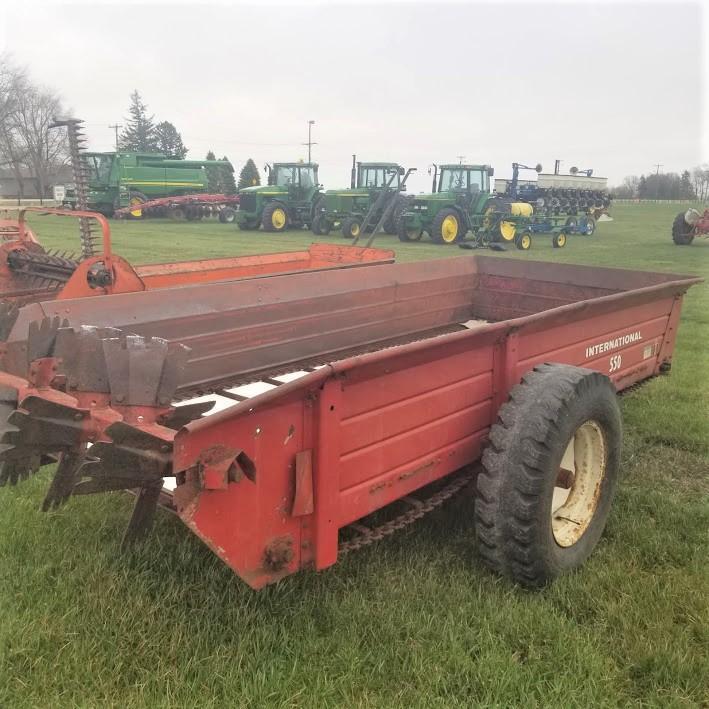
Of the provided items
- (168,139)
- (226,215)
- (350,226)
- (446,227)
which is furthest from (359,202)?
(168,139)

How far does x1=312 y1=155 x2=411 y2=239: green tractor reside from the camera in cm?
2192

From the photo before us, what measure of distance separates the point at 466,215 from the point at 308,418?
63.5ft

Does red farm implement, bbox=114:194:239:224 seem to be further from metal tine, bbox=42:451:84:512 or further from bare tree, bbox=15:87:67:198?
metal tine, bbox=42:451:84:512

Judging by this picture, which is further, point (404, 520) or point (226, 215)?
point (226, 215)

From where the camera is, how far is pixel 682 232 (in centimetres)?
2016

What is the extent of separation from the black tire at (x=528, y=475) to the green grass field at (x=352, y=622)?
0.45ft

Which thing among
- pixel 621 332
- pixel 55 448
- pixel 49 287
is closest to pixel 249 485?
pixel 55 448

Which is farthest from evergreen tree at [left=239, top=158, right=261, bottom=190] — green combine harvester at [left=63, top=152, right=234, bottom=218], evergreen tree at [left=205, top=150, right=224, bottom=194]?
green combine harvester at [left=63, top=152, right=234, bottom=218]

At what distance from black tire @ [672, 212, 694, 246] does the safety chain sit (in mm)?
19412

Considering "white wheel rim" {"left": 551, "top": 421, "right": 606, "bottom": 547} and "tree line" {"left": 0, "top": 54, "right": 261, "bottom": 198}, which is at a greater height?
"tree line" {"left": 0, "top": 54, "right": 261, "bottom": 198}

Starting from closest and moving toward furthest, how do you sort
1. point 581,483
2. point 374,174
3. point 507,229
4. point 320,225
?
point 581,483 → point 507,229 → point 374,174 → point 320,225

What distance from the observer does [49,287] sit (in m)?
5.01

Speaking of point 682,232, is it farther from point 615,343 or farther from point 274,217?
point 615,343

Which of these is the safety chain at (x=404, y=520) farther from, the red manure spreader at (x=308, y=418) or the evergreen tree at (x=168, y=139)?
the evergreen tree at (x=168, y=139)
